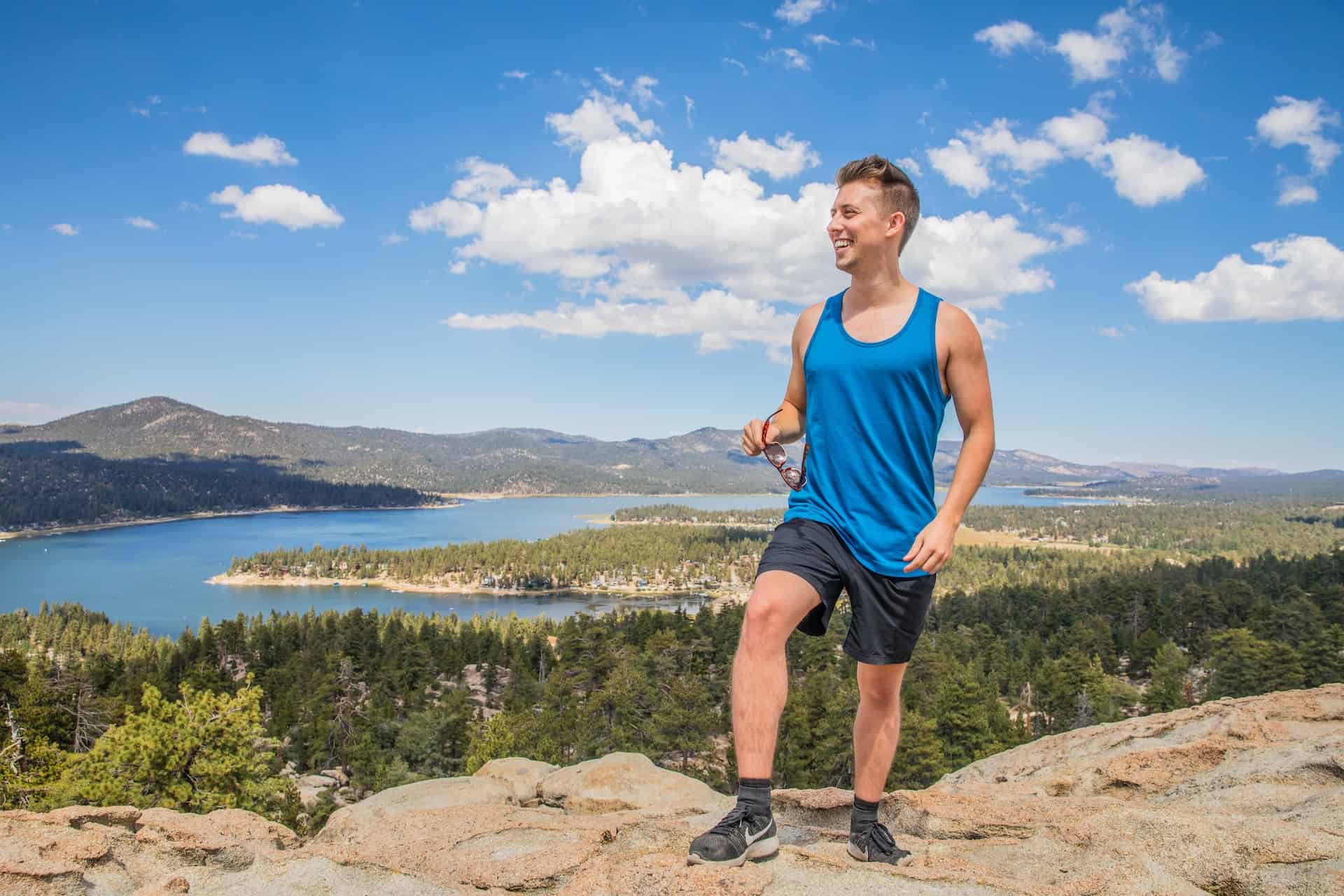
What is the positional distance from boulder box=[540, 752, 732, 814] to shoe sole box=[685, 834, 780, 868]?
3.27m

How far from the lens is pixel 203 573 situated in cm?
10319

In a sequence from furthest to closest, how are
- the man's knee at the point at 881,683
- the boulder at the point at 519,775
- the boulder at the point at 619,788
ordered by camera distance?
the boulder at the point at 519,775 → the boulder at the point at 619,788 → the man's knee at the point at 881,683

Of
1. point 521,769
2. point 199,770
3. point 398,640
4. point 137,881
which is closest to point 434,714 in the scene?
point 199,770

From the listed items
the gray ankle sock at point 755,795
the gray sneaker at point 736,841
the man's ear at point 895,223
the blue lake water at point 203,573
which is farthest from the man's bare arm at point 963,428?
the blue lake water at point 203,573

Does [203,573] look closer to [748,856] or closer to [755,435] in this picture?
[755,435]

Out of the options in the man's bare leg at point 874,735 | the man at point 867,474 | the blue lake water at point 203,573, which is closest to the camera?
the man at point 867,474

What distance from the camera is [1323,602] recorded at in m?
44.4

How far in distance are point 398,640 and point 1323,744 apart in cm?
4474

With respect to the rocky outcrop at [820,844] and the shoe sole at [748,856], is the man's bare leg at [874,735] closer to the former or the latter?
the rocky outcrop at [820,844]

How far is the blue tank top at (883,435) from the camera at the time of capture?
3.01 m

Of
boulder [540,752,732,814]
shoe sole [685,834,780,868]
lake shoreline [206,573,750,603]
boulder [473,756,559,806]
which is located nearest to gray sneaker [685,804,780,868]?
shoe sole [685,834,780,868]

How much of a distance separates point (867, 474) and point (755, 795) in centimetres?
129

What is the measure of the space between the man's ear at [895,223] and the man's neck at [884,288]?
0.46 ft

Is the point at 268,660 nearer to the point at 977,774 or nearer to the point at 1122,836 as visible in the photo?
the point at 977,774
